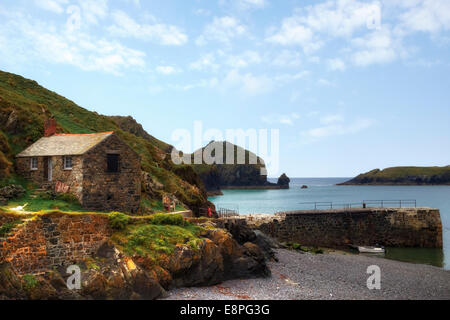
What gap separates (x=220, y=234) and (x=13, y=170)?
18.4 metres

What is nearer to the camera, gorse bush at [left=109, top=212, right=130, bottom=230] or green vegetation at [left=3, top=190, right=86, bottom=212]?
gorse bush at [left=109, top=212, right=130, bottom=230]

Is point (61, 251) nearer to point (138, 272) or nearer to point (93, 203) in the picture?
point (138, 272)

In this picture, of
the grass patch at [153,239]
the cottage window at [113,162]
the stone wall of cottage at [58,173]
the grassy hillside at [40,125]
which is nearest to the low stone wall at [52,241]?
the grass patch at [153,239]

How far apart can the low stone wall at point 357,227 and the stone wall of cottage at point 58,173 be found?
23.4 meters

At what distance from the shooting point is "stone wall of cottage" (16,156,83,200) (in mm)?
26531

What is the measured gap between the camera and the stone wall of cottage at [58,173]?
87.0 feet

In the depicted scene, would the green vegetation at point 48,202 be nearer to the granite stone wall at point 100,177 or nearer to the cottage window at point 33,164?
the granite stone wall at point 100,177

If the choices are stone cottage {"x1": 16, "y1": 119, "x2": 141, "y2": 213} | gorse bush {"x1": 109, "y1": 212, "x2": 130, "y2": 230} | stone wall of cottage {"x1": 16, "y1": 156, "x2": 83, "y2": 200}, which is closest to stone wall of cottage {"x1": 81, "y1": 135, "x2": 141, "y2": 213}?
stone cottage {"x1": 16, "y1": 119, "x2": 141, "y2": 213}

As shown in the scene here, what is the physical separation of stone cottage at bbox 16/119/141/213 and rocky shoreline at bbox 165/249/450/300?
35.1 ft

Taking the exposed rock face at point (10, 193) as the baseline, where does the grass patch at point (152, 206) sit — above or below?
below

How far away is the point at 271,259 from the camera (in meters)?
31.3

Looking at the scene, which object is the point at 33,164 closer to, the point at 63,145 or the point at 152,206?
the point at 63,145

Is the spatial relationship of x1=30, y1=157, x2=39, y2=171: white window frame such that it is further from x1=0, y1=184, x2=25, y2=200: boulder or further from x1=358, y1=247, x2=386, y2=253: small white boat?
x1=358, y1=247, x2=386, y2=253: small white boat
